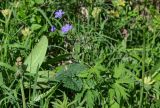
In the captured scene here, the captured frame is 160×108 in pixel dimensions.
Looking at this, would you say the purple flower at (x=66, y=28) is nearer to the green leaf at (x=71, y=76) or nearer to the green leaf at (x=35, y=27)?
the green leaf at (x=35, y=27)

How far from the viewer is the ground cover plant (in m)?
2.12

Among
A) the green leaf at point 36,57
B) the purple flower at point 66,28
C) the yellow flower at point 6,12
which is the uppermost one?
the yellow flower at point 6,12

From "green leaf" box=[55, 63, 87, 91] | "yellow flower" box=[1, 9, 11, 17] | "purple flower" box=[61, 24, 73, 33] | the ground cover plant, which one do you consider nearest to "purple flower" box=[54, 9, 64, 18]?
Result: the ground cover plant

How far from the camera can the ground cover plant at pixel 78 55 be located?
212 cm

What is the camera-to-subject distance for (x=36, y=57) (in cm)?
240

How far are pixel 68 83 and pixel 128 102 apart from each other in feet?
1.09

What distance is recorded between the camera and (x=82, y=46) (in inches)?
102

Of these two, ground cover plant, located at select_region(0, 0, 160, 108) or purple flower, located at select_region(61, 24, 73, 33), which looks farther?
purple flower, located at select_region(61, 24, 73, 33)

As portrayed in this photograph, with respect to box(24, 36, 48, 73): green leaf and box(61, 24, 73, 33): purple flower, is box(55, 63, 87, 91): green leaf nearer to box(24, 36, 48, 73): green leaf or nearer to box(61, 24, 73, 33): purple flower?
box(24, 36, 48, 73): green leaf

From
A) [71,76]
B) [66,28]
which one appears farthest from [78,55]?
[71,76]

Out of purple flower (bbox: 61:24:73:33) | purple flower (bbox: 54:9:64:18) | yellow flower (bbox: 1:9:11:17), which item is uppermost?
yellow flower (bbox: 1:9:11:17)

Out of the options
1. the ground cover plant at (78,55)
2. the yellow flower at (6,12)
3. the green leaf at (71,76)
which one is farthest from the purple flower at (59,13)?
the green leaf at (71,76)

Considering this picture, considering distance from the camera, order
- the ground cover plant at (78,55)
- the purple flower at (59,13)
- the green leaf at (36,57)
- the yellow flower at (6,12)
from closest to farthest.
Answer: the ground cover plant at (78,55) < the green leaf at (36,57) < the yellow flower at (6,12) < the purple flower at (59,13)

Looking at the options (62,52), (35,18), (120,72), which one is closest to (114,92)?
(120,72)
